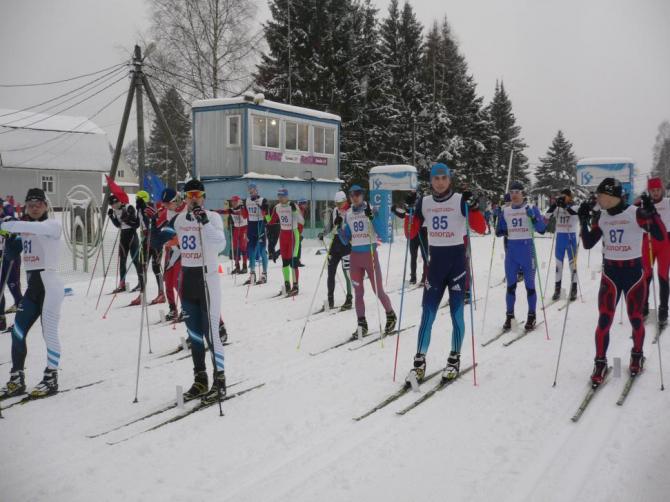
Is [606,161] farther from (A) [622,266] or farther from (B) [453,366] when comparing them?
(B) [453,366]

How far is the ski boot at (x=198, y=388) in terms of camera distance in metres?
5.22

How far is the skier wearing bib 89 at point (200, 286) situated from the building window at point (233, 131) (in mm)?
17323

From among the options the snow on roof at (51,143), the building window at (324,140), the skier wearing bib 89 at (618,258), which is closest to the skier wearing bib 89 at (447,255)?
the skier wearing bib 89 at (618,258)

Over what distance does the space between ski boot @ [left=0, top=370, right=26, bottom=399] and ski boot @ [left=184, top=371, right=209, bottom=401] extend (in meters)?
1.90

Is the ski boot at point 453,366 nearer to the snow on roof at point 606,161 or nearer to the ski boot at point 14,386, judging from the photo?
the ski boot at point 14,386

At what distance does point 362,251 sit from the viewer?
307 inches

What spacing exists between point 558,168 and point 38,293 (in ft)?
206

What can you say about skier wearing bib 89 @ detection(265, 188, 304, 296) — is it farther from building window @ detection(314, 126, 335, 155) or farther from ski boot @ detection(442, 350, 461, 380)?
building window @ detection(314, 126, 335, 155)

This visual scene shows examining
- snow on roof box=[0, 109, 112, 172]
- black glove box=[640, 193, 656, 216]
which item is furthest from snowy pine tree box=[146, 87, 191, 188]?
→ black glove box=[640, 193, 656, 216]

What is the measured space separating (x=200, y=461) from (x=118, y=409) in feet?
5.39

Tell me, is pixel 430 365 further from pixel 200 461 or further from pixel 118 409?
pixel 118 409

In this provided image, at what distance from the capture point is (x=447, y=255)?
17.9 ft

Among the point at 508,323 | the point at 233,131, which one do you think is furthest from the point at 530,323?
the point at 233,131

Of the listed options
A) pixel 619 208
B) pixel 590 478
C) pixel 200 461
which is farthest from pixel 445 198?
pixel 200 461
